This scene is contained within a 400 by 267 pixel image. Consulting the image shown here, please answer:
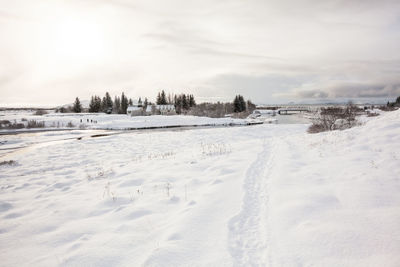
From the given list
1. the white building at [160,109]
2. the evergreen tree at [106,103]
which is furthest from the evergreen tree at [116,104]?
the white building at [160,109]

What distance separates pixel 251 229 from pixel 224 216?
71 cm

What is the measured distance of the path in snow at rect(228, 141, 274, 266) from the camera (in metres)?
3.16

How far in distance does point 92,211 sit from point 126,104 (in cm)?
10009

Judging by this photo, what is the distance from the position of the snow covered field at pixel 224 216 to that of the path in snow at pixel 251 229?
2cm

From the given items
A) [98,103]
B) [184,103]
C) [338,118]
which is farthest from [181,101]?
[338,118]

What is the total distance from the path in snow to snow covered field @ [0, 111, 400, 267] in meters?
0.02

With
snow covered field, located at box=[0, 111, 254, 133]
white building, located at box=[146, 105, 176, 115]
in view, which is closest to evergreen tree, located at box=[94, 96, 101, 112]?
white building, located at box=[146, 105, 176, 115]

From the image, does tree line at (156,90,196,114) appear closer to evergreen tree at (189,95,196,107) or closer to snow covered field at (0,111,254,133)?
evergreen tree at (189,95,196,107)

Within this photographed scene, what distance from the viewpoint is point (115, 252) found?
11.3 feet

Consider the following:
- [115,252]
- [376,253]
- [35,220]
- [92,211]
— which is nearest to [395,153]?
[376,253]

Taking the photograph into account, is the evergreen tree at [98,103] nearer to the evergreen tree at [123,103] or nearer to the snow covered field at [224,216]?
the evergreen tree at [123,103]

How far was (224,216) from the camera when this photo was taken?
14.5ft

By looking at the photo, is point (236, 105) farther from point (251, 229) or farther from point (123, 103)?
point (251, 229)

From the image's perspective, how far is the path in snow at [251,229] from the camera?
3157 millimetres
